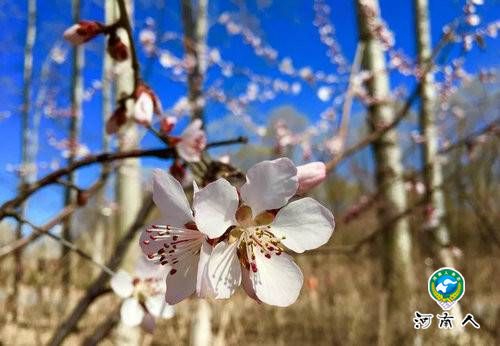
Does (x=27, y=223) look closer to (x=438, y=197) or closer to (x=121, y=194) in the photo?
(x=121, y=194)

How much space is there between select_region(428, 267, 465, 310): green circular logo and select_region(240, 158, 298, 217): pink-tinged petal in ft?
2.32

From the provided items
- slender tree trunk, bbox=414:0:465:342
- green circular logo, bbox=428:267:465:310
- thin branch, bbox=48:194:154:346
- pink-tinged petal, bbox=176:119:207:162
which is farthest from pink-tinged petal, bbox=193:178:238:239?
slender tree trunk, bbox=414:0:465:342

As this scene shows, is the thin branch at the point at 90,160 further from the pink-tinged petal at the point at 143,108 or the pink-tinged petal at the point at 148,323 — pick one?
the pink-tinged petal at the point at 148,323

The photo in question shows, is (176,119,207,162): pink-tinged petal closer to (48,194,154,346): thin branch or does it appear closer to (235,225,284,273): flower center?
(235,225,284,273): flower center

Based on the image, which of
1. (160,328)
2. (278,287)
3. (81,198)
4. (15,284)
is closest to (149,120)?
(81,198)

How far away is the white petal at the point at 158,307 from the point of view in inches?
22.0

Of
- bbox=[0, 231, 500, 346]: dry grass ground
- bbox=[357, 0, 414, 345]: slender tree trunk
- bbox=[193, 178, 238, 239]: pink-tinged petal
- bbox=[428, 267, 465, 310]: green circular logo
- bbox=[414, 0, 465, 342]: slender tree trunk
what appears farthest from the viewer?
bbox=[357, 0, 414, 345]: slender tree trunk

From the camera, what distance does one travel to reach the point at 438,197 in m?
2.60

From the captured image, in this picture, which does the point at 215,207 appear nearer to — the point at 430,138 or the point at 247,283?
the point at 247,283

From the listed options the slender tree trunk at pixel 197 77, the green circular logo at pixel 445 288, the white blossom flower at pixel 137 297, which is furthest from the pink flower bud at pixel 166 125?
the slender tree trunk at pixel 197 77

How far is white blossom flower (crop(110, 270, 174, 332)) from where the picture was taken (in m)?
0.58

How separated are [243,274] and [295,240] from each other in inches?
1.7

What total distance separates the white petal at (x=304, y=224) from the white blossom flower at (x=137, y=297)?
0.96 feet

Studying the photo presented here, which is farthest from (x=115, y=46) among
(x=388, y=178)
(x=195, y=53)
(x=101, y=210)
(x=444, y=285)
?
(x=101, y=210)
